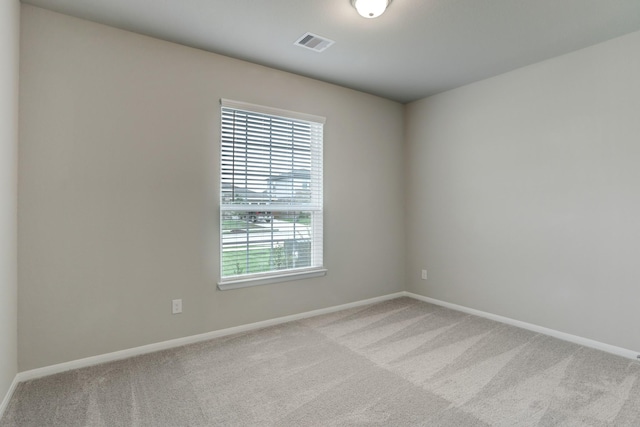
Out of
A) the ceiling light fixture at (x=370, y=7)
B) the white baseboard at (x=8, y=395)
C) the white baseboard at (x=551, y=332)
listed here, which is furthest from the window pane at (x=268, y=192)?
the white baseboard at (x=551, y=332)

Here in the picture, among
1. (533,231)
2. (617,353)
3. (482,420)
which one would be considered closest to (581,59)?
(533,231)

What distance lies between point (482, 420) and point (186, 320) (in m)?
2.31

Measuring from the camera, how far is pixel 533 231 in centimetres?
319

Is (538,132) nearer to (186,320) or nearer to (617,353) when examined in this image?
(617,353)

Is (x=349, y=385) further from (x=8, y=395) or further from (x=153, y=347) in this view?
(x=8, y=395)

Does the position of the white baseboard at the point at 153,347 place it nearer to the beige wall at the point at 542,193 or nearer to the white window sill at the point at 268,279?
the white window sill at the point at 268,279

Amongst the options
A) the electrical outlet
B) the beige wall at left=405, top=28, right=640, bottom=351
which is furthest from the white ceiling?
the electrical outlet

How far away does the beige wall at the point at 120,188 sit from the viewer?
2289 mm

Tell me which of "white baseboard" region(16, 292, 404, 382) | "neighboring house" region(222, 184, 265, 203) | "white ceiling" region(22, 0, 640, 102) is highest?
"white ceiling" region(22, 0, 640, 102)

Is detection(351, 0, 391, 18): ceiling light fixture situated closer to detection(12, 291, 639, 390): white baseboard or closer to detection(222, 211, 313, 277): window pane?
detection(222, 211, 313, 277): window pane

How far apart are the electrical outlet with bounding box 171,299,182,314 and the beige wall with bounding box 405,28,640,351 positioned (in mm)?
2892

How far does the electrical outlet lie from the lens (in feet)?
9.13

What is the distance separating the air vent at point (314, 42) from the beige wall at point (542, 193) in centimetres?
183

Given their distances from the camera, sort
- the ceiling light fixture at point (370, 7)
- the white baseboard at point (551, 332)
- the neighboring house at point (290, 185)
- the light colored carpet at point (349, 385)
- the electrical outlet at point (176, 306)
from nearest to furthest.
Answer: the light colored carpet at point (349, 385)
the ceiling light fixture at point (370, 7)
the white baseboard at point (551, 332)
the electrical outlet at point (176, 306)
the neighboring house at point (290, 185)
